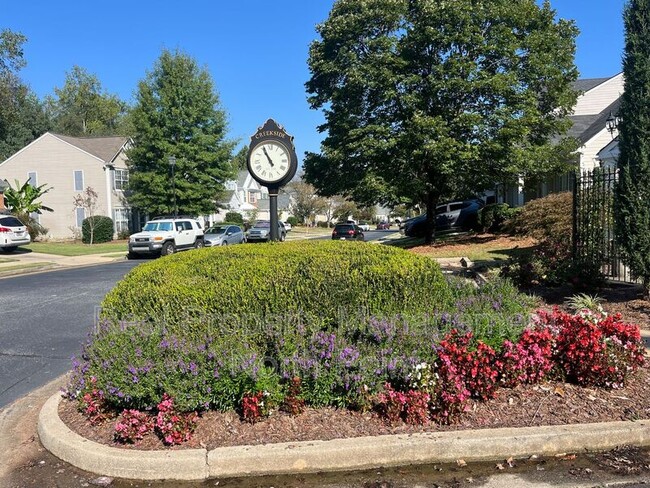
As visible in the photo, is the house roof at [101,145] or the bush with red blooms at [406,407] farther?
the house roof at [101,145]

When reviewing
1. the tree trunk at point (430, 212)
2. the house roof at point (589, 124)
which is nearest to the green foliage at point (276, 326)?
the tree trunk at point (430, 212)

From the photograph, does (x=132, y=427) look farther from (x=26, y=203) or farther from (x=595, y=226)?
(x=26, y=203)

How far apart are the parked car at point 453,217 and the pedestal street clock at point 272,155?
74.0 feet

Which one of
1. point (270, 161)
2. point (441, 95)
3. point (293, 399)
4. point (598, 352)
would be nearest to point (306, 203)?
point (441, 95)

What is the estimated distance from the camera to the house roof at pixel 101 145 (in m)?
36.6

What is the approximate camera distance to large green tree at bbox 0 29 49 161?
35469 mm

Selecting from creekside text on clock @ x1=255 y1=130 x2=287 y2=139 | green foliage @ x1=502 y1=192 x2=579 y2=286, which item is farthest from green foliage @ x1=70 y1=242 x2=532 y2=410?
green foliage @ x1=502 y1=192 x2=579 y2=286

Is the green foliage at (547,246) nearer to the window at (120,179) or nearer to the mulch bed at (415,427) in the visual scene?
the mulch bed at (415,427)

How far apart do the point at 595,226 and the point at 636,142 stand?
2.60 metres

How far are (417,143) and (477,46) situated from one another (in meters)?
4.18

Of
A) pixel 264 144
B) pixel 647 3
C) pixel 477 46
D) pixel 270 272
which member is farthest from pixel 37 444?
pixel 477 46

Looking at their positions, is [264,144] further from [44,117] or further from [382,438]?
[44,117]

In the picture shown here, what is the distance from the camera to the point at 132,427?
141 inches

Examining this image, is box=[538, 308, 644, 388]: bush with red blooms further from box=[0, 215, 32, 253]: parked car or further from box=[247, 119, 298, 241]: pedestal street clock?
box=[0, 215, 32, 253]: parked car
